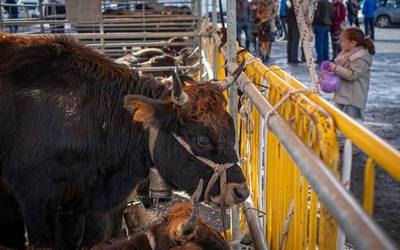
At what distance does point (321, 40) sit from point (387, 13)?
17200 millimetres

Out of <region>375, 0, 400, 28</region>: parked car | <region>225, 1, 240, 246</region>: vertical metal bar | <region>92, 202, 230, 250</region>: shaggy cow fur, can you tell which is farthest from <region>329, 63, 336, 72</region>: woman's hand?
<region>375, 0, 400, 28</region>: parked car

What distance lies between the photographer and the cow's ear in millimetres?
3518

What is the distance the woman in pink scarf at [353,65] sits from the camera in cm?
768

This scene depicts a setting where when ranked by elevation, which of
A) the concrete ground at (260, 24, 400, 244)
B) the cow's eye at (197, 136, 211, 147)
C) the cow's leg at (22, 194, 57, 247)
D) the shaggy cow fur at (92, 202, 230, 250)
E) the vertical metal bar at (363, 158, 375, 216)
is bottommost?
the concrete ground at (260, 24, 400, 244)

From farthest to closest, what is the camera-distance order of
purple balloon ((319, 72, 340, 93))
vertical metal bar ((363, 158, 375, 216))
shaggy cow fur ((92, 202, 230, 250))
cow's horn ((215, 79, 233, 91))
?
1. purple balloon ((319, 72, 340, 93))
2. cow's horn ((215, 79, 233, 91))
3. shaggy cow fur ((92, 202, 230, 250))
4. vertical metal bar ((363, 158, 375, 216))

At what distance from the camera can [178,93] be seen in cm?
344

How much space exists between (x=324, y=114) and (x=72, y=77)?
2.46 meters

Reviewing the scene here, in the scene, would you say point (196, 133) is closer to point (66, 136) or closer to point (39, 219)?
point (66, 136)

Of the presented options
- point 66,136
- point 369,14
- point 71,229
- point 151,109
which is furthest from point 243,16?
point 151,109

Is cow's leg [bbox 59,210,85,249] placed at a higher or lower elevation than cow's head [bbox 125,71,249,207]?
lower

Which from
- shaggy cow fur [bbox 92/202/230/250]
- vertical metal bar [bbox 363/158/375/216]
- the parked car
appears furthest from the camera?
the parked car

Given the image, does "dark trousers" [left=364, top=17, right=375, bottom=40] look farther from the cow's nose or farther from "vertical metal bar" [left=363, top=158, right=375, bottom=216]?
"vertical metal bar" [left=363, top=158, right=375, bottom=216]

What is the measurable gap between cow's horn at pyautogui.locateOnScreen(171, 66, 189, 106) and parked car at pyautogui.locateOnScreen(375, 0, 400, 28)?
1225 inches

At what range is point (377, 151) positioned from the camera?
1.52m
